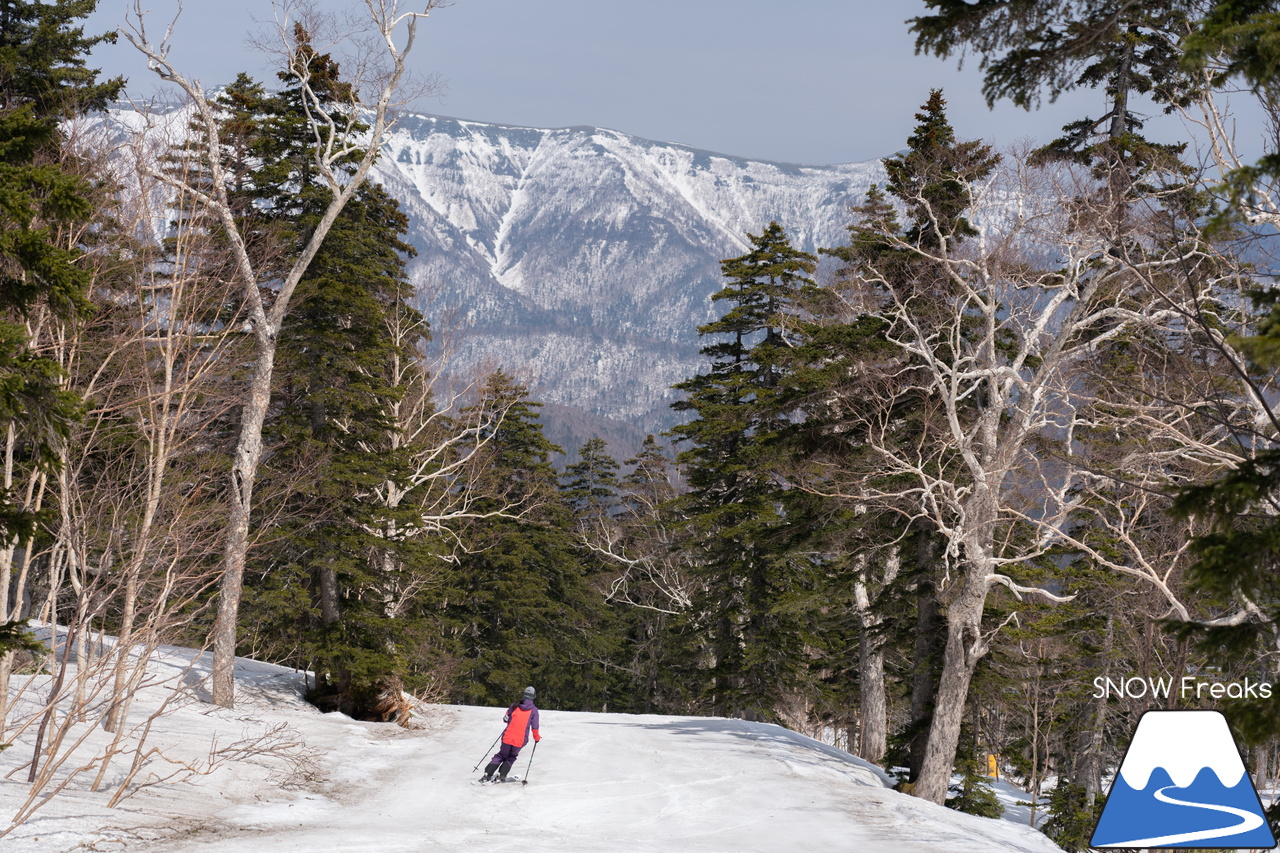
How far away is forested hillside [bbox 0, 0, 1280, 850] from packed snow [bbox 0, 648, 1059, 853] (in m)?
0.73

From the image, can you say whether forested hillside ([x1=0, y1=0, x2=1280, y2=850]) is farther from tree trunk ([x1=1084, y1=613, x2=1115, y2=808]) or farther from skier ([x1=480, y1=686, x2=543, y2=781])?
skier ([x1=480, y1=686, x2=543, y2=781])

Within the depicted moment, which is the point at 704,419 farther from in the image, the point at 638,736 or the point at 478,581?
the point at 478,581

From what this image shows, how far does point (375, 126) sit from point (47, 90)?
689cm

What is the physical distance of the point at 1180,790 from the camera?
5.04 metres

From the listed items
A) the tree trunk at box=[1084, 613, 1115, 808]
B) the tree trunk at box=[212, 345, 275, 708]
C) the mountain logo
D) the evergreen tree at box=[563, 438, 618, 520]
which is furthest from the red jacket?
the evergreen tree at box=[563, 438, 618, 520]

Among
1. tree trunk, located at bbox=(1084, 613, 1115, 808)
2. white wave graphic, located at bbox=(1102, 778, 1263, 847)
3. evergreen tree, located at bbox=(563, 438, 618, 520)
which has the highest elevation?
evergreen tree, located at bbox=(563, 438, 618, 520)

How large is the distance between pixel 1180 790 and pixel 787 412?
1587 centimetres

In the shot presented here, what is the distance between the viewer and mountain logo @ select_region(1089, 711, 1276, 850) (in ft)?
15.9

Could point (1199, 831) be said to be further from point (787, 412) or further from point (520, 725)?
point (787, 412)

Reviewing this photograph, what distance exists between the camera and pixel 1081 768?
76.8 feet

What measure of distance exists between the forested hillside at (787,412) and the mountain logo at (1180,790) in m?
0.76

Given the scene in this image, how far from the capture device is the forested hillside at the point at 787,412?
8398 millimetres

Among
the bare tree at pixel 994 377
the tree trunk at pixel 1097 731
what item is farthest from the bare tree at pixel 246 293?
the tree trunk at pixel 1097 731

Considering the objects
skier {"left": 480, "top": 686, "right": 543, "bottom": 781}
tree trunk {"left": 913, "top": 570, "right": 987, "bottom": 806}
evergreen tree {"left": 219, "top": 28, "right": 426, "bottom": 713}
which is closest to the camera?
skier {"left": 480, "top": 686, "right": 543, "bottom": 781}
